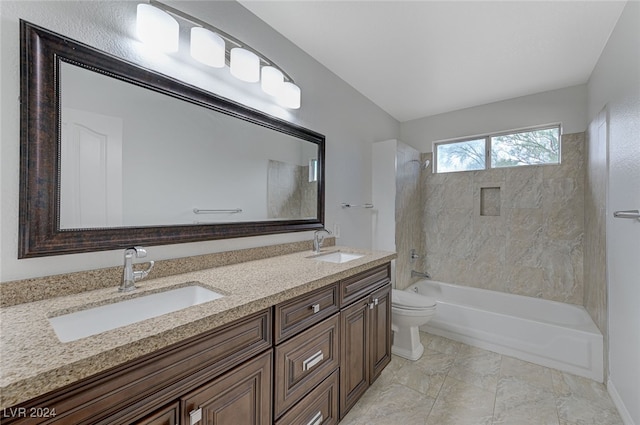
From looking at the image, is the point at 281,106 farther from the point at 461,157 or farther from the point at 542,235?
the point at 542,235

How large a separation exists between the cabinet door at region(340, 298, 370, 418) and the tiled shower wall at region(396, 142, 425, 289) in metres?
1.35

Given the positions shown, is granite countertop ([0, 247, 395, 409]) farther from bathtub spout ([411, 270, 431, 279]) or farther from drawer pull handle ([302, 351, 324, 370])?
bathtub spout ([411, 270, 431, 279])

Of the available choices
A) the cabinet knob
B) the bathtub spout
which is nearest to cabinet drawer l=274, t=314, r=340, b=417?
the cabinet knob

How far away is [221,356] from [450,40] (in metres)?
2.33

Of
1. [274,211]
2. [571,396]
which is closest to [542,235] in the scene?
[571,396]

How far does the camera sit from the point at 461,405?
5.51 ft

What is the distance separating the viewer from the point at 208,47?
4.35 ft

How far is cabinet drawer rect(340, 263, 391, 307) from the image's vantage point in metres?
1.45

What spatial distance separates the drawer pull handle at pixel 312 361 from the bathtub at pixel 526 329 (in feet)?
5.92

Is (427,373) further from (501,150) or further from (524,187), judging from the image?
(501,150)

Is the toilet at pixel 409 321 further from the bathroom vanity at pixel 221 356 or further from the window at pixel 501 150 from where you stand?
the window at pixel 501 150

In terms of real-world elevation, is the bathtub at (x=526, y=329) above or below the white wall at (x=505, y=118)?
below

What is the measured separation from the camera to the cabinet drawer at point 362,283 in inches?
57.0

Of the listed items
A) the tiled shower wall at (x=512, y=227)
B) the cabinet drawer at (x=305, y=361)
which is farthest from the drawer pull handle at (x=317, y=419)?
the tiled shower wall at (x=512, y=227)
